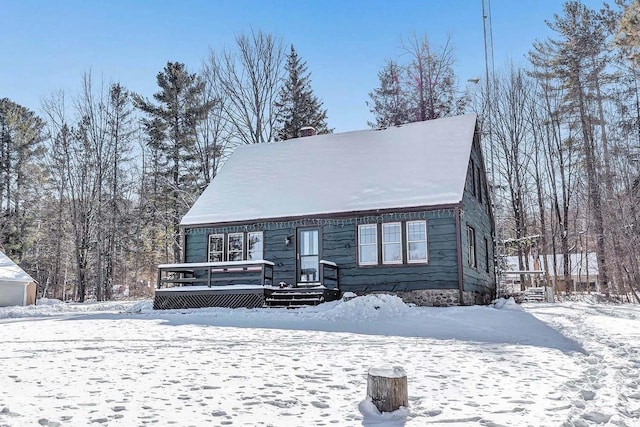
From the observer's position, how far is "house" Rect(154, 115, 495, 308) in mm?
14438

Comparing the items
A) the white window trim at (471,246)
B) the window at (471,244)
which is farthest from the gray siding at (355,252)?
the window at (471,244)

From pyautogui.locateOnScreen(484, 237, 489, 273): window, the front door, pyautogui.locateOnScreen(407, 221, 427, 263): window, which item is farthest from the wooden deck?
pyautogui.locateOnScreen(484, 237, 489, 273): window

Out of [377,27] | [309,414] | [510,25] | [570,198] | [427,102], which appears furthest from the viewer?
[427,102]

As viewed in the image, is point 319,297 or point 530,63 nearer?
point 319,297

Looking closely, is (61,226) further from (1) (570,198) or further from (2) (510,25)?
(1) (570,198)

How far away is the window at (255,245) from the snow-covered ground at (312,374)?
6756mm

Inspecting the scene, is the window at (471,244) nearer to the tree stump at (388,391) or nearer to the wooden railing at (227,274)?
the wooden railing at (227,274)

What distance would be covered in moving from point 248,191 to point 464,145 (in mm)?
7844

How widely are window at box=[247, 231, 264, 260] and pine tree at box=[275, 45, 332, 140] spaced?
16.5m

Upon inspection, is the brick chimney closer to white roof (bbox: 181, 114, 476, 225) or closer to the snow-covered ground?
white roof (bbox: 181, 114, 476, 225)

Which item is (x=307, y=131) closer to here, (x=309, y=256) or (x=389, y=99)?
(x=309, y=256)

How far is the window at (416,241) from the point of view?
14.6 m

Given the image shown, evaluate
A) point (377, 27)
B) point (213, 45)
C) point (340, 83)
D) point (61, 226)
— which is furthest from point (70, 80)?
point (377, 27)

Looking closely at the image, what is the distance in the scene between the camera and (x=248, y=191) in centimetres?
1811
